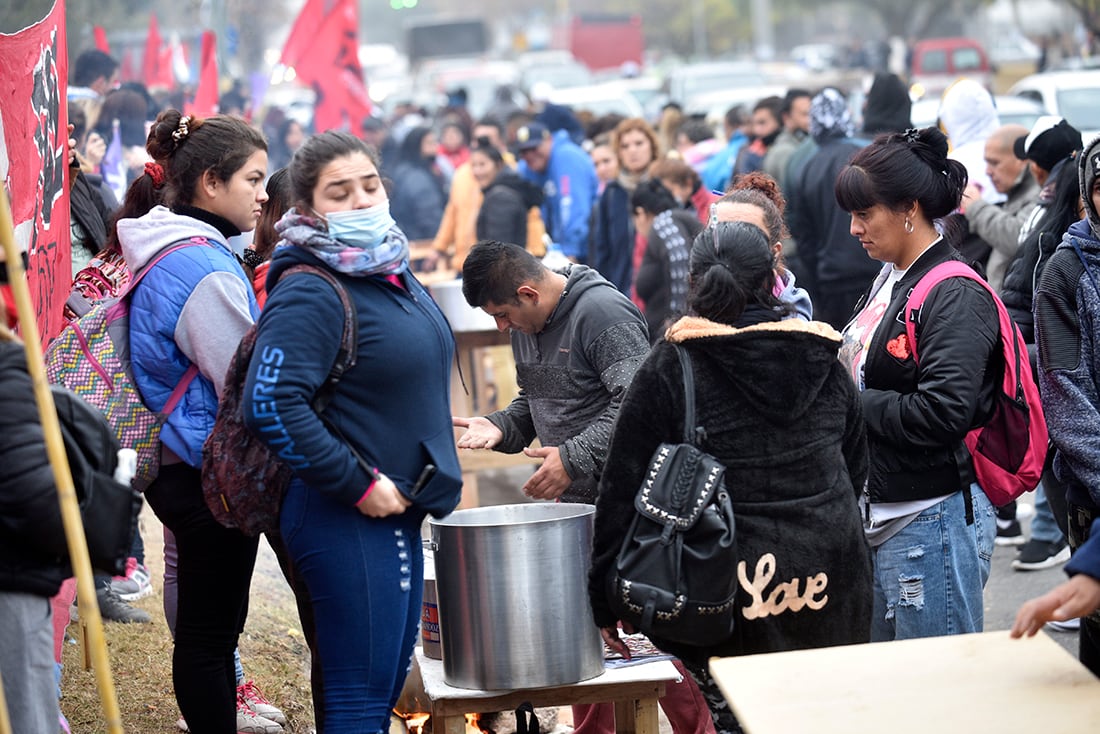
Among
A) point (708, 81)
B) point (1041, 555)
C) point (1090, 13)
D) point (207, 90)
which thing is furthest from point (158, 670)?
point (1090, 13)

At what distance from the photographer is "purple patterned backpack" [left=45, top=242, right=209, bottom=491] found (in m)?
4.02

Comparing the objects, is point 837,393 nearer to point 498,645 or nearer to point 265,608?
point 498,645

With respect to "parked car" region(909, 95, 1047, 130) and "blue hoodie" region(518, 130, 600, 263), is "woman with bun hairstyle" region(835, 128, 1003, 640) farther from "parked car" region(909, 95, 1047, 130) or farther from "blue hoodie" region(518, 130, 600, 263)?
"parked car" region(909, 95, 1047, 130)

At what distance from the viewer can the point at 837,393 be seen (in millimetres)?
3570

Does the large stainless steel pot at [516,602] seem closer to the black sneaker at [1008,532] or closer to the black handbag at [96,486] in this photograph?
the black handbag at [96,486]

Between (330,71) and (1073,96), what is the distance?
8.98 meters

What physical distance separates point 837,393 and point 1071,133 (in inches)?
141

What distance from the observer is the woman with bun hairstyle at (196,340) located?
4020 millimetres

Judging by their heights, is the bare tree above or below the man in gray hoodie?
above

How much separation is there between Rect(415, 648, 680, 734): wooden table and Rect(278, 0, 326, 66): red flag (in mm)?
12073

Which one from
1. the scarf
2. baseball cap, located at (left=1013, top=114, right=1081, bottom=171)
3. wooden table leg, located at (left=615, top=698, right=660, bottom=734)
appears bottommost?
wooden table leg, located at (left=615, top=698, right=660, bottom=734)

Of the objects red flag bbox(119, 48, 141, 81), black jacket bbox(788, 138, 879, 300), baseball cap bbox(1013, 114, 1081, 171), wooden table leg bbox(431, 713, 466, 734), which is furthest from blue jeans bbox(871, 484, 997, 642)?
red flag bbox(119, 48, 141, 81)

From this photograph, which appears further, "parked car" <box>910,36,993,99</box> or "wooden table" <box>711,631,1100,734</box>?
"parked car" <box>910,36,993,99</box>

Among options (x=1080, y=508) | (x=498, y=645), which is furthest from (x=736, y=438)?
(x=1080, y=508)
